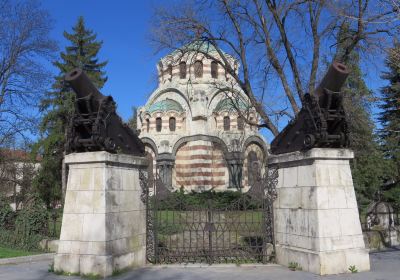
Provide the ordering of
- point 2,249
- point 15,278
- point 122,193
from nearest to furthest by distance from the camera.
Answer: point 15,278 < point 122,193 < point 2,249

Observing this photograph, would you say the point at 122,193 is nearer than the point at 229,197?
Yes

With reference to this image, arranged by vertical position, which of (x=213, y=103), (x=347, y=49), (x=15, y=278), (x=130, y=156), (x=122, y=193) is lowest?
(x=15, y=278)

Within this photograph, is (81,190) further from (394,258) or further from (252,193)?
(394,258)

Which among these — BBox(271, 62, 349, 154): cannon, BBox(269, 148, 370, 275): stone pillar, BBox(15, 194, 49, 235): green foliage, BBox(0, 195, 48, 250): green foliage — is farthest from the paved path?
BBox(15, 194, 49, 235): green foliage

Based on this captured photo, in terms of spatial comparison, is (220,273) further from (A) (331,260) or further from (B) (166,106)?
(B) (166,106)

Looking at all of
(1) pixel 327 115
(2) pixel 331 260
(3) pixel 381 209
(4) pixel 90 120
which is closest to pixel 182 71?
(3) pixel 381 209

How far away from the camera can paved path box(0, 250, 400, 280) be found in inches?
318

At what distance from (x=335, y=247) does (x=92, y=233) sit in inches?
193

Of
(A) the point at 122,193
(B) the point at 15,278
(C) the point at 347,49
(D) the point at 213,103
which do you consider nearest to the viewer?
(B) the point at 15,278

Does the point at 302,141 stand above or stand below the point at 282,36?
below

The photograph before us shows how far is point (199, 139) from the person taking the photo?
1332 inches

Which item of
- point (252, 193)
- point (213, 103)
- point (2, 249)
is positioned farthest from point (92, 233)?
point (213, 103)

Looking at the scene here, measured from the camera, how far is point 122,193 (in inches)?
358

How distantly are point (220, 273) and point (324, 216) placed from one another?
96.3 inches
